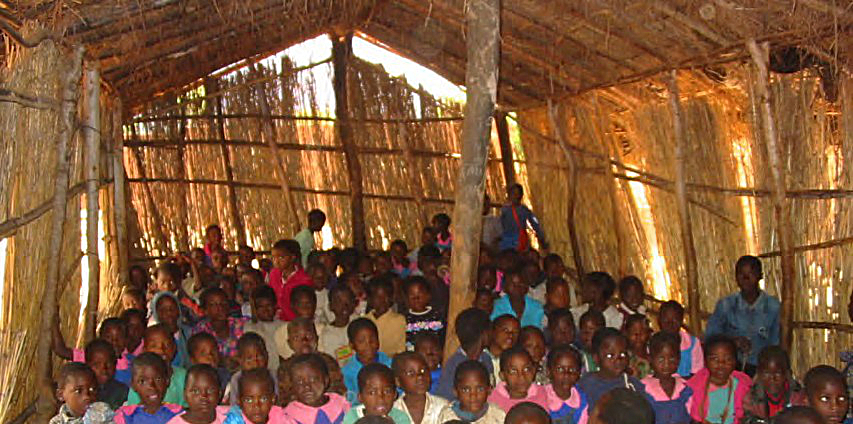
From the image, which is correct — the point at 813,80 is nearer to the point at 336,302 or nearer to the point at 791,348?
the point at 791,348

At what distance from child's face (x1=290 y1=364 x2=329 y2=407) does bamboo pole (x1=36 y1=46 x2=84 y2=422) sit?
5.82 ft

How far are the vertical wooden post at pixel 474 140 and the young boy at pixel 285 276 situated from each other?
215cm

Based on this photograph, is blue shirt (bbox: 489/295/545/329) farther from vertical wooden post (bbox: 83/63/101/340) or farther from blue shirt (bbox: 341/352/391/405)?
vertical wooden post (bbox: 83/63/101/340)

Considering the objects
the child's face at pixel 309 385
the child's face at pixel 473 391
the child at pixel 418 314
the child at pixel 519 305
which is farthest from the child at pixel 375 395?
the child at pixel 519 305

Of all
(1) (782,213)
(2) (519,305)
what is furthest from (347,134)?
(1) (782,213)

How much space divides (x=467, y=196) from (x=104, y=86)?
3792 millimetres

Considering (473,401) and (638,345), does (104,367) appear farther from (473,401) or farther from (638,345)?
(638,345)

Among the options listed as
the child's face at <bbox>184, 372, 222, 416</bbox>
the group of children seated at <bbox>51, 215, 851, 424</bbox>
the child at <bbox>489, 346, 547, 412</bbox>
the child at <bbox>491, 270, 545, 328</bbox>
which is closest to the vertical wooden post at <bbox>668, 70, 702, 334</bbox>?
the group of children seated at <bbox>51, 215, 851, 424</bbox>

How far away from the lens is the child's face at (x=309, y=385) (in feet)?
17.4

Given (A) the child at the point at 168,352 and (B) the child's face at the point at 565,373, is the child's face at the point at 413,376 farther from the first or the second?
(A) the child at the point at 168,352

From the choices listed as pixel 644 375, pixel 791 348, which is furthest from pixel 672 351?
pixel 791 348

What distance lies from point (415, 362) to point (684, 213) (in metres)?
4.10

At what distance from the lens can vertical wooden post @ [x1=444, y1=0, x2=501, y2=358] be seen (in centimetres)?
628

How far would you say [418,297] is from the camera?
23.3 ft
